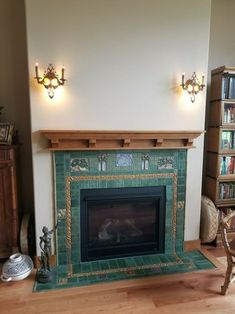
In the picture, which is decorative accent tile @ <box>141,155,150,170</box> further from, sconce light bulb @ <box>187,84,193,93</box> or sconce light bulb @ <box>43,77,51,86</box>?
A: sconce light bulb @ <box>43,77,51,86</box>

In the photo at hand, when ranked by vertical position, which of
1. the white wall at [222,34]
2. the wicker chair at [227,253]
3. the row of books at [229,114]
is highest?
the white wall at [222,34]

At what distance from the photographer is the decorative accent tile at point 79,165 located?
254 centimetres

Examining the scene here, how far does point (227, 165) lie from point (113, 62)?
6.05ft

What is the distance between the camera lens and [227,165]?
306 centimetres

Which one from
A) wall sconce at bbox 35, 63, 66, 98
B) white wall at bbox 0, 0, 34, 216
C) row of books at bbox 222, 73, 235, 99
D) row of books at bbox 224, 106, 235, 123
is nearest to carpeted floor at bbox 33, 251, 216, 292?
white wall at bbox 0, 0, 34, 216

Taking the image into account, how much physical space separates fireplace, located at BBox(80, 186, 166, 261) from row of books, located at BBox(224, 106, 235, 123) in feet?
3.80

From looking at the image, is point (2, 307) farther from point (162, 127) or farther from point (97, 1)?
point (97, 1)

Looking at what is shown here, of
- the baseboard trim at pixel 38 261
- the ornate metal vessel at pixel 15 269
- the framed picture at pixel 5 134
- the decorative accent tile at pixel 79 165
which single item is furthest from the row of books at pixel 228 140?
the ornate metal vessel at pixel 15 269

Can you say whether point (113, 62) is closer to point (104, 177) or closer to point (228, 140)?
point (104, 177)

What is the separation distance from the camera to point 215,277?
2.48m

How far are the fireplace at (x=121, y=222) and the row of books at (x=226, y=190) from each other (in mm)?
813

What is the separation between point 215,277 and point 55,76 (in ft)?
8.26

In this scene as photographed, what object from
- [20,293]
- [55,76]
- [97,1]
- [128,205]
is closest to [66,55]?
[55,76]

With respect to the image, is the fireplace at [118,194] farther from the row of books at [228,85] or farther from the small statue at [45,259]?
the row of books at [228,85]
